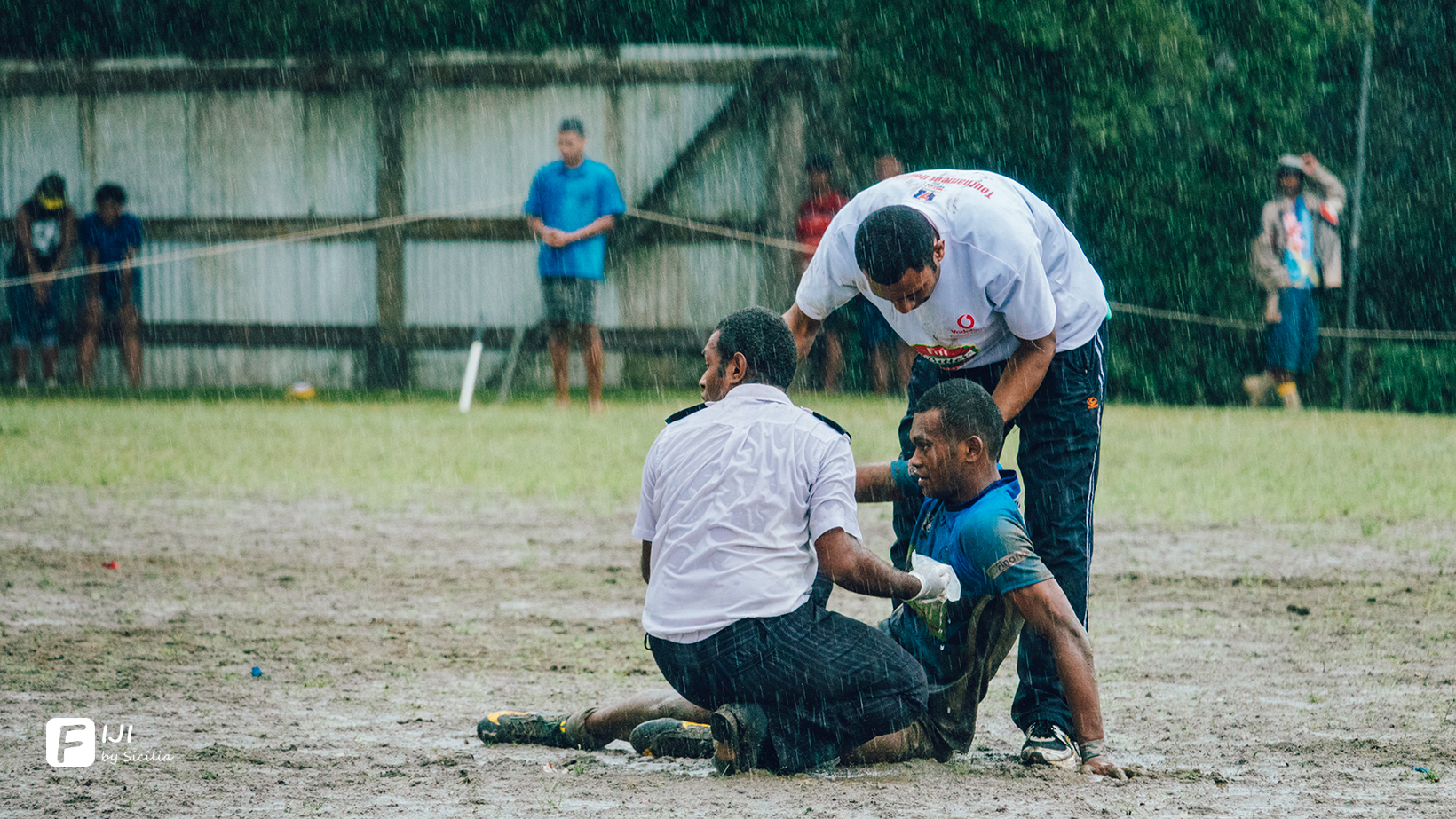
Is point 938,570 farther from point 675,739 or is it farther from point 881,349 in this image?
point 881,349

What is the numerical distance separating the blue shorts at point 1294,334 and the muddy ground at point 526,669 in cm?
664

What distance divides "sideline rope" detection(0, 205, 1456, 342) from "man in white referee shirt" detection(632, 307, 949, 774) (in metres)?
10.9

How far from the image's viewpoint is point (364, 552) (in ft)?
24.0

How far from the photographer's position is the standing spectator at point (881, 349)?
1455 centimetres

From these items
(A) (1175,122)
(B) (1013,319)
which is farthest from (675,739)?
(A) (1175,122)

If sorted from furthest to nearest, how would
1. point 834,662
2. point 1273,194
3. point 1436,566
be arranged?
1. point 1273,194
2. point 1436,566
3. point 834,662

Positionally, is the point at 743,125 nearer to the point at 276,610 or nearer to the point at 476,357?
the point at 476,357

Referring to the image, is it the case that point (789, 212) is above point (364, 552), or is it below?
above

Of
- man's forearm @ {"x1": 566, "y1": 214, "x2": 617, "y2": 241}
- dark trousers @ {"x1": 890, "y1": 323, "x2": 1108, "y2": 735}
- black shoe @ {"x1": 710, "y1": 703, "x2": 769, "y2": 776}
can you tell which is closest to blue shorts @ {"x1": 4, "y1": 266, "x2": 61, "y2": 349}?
man's forearm @ {"x1": 566, "y1": 214, "x2": 617, "y2": 241}

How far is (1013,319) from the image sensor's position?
436cm

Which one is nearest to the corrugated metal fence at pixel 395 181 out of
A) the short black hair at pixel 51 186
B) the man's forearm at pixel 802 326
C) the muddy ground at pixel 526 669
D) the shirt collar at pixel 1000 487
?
the short black hair at pixel 51 186

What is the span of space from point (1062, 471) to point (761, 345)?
95 centimetres

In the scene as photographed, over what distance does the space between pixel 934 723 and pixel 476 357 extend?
10781 millimetres

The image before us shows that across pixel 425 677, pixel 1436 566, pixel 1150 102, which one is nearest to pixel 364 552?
pixel 425 677
